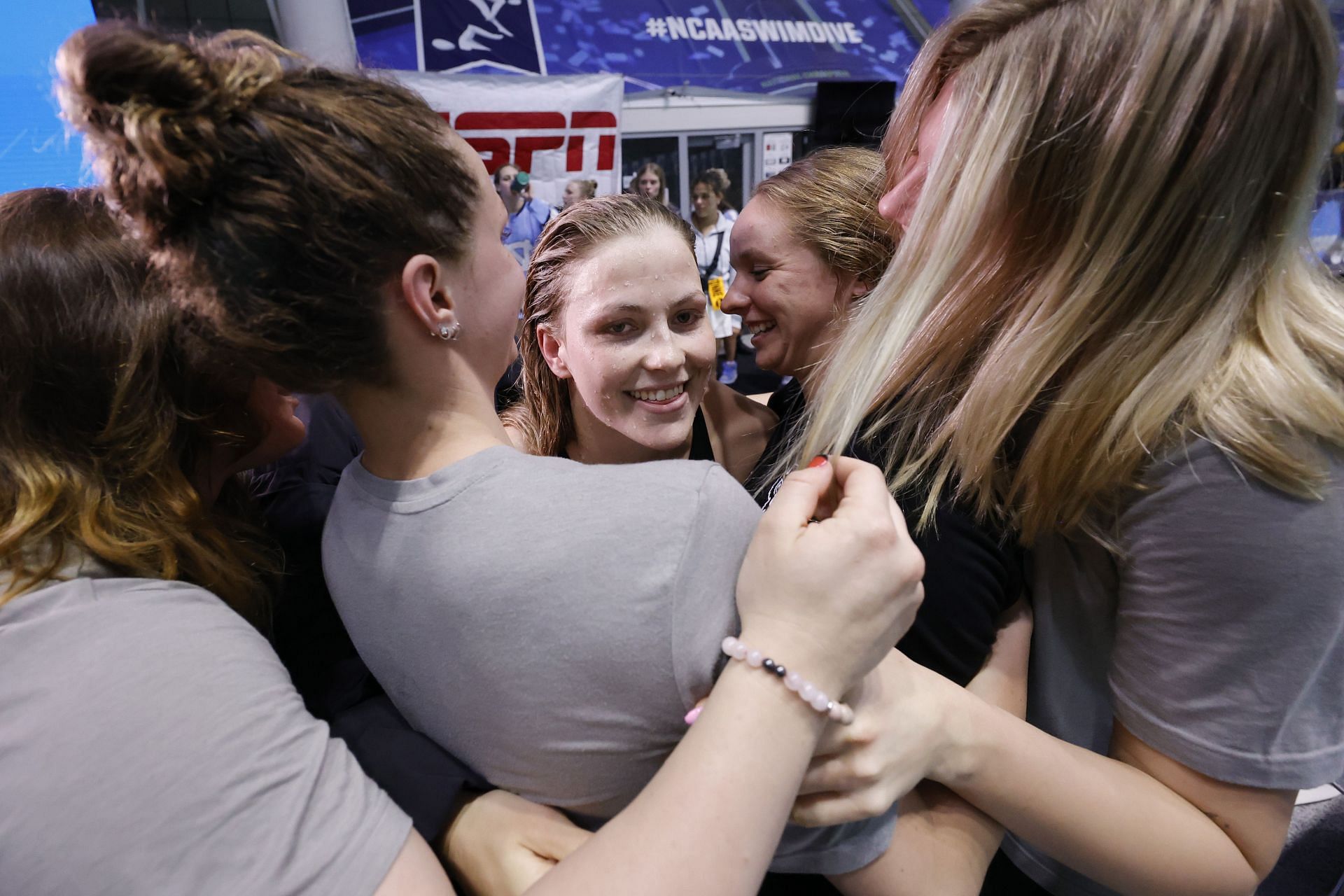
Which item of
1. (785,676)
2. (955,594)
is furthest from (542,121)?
(785,676)

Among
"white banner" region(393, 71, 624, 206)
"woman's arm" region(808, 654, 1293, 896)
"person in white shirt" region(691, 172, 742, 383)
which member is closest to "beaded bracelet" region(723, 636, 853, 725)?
"woman's arm" region(808, 654, 1293, 896)

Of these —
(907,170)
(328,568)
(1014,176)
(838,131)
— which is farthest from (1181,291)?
(838,131)

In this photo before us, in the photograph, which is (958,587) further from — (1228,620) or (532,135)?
(532,135)

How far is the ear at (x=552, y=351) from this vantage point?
1.69 meters

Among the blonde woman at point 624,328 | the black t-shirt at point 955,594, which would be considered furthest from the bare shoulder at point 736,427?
A: the black t-shirt at point 955,594

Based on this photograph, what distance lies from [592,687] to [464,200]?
20.3 inches

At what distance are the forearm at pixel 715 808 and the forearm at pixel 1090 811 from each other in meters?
0.25

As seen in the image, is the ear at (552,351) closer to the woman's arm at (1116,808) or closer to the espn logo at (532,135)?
the woman's arm at (1116,808)

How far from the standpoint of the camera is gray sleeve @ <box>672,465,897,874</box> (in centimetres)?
62

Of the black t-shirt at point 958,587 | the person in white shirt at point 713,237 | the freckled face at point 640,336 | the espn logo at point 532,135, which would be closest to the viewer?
the black t-shirt at point 958,587

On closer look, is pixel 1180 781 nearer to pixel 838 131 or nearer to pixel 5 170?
pixel 5 170

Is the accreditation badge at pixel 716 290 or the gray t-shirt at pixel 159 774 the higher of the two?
the gray t-shirt at pixel 159 774

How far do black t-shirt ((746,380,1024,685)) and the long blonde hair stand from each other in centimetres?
2

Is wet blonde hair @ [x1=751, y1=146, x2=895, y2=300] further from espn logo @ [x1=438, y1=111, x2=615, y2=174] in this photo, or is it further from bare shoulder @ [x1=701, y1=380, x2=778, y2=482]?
espn logo @ [x1=438, y1=111, x2=615, y2=174]
